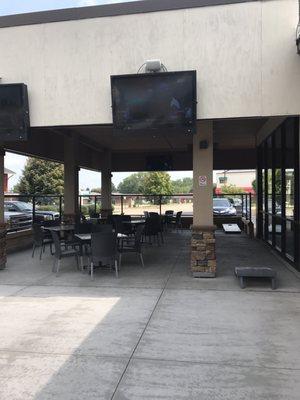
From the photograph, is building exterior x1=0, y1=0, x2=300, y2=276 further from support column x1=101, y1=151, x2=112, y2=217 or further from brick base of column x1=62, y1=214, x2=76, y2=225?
support column x1=101, y1=151, x2=112, y2=217

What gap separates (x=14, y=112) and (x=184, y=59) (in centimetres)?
332

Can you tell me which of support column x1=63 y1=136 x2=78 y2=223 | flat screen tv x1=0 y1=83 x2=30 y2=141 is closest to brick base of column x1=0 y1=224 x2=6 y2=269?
flat screen tv x1=0 y1=83 x2=30 y2=141

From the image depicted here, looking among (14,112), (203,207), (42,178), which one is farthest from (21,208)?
(42,178)

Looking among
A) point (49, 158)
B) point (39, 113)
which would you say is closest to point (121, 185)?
point (49, 158)

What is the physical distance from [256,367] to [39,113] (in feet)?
20.0

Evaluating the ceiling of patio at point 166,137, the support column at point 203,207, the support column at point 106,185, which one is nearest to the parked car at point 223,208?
the ceiling of patio at point 166,137

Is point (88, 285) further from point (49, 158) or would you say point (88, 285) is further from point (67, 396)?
point (49, 158)

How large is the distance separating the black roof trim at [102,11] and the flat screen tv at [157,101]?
1259 mm

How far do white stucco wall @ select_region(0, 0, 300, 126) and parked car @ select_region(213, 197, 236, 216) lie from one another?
44.8 feet

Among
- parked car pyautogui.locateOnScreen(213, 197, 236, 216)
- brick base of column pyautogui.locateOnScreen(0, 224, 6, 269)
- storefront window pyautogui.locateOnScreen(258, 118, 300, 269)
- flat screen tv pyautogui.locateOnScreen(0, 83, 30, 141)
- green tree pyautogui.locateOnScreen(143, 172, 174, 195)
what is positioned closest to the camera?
flat screen tv pyautogui.locateOnScreen(0, 83, 30, 141)

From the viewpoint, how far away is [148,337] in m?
5.02

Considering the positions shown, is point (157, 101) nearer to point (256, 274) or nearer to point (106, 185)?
point (256, 274)

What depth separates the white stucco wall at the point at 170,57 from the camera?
751 centimetres

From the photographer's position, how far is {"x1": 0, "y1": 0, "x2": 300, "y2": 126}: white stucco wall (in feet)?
24.6
